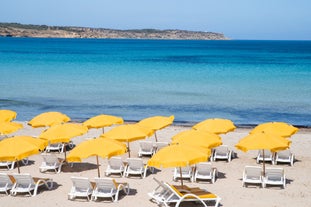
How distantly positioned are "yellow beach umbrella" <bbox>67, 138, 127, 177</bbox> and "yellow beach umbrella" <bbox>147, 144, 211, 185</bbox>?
135 cm

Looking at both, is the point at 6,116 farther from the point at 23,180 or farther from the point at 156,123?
the point at 23,180

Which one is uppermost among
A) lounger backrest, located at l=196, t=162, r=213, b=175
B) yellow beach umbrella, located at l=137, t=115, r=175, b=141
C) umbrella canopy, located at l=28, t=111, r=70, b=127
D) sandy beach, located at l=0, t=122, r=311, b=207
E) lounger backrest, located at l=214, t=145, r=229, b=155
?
yellow beach umbrella, located at l=137, t=115, r=175, b=141

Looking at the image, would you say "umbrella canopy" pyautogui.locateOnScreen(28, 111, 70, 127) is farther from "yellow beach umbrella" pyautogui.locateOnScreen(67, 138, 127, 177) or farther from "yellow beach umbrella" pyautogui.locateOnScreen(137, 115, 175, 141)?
"yellow beach umbrella" pyautogui.locateOnScreen(67, 138, 127, 177)

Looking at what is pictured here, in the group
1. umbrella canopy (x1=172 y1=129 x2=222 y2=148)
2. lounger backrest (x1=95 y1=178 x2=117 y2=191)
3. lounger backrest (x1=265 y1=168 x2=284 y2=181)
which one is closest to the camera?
lounger backrest (x1=95 y1=178 x2=117 y2=191)

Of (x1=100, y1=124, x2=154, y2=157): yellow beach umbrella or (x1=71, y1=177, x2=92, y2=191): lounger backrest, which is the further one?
(x1=100, y1=124, x2=154, y2=157): yellow beach umbrella

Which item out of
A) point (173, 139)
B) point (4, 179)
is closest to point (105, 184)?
point (4, 179)

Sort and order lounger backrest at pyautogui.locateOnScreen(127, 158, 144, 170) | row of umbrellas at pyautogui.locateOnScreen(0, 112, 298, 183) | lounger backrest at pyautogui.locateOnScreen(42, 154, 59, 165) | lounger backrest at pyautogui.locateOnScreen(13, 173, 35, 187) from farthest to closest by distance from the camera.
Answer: lounger backrest at pyautogui.locateOnScreen(42, 154, 59, 165)
lounger backrest at pyautogui.locateOnScreen(127, 158, 144, 170)
lounger backrest at pyautogui.locateOnScreen(13, 173, 35, 187)
row of umbrellas at pyautogui.locateOnScreen(0, 112, 298, 183)

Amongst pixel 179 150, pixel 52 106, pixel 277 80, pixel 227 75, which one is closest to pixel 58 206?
pixel 179 150

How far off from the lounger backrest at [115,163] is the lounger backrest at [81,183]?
2.22 m

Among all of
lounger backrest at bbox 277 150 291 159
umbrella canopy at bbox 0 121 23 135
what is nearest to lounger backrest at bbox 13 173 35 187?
umbrella canopy at bbox 0 121 23 135

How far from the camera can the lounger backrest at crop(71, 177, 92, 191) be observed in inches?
473

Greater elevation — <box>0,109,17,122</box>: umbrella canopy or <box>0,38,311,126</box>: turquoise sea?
<box>0,109,17,122</box>: umbrella canopy

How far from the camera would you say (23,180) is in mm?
12477

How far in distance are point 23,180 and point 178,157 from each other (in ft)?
14.3
